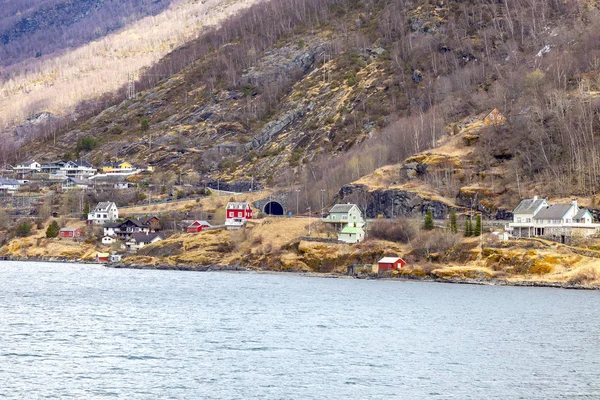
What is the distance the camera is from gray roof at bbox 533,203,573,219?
10369 centimetres

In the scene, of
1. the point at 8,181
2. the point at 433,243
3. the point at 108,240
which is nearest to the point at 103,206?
the point at 108,240

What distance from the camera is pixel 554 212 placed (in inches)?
4122

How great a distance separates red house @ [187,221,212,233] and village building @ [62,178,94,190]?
42981 mm

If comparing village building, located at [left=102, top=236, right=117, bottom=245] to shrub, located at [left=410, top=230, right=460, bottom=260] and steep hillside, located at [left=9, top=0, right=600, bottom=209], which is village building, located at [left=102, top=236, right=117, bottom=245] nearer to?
steep hillside, located at [left=9, top=0, right=600, bottom=209]

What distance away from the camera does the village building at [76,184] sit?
17388 cm

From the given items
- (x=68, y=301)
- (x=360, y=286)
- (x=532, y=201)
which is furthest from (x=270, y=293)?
(x=532, y=201)

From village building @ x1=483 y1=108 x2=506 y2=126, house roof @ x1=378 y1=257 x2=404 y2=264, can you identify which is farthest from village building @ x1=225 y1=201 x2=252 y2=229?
village building @ x1=483 y1=108 x2=506 y2=126

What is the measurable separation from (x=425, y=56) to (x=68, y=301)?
13463 cm

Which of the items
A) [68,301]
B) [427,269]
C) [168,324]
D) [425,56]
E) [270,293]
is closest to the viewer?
[168,324]

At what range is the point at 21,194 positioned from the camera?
573 feet

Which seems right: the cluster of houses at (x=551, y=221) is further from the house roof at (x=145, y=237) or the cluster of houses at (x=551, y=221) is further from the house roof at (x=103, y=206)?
the house roof at (x=103, y=206)

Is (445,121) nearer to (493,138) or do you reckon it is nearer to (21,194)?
(493,138)

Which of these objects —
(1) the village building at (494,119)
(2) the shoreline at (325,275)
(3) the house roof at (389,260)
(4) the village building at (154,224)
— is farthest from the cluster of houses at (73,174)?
(3) the house roof at (389,260)

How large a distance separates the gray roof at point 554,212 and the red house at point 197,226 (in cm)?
5303
